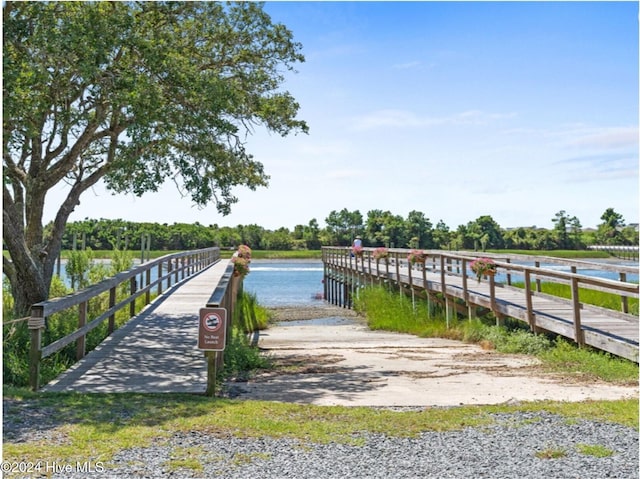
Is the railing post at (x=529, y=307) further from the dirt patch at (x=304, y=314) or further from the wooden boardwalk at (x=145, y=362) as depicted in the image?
the dirt patch at (x=304, y=314)

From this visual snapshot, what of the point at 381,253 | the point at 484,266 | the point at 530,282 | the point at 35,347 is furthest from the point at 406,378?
the point at 381,253

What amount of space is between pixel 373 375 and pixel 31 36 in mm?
7101

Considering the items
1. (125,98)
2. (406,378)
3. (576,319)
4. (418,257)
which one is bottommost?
(406,378)

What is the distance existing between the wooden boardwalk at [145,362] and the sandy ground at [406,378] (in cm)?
73

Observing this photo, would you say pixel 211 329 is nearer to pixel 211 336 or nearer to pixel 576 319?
pixel 211 336

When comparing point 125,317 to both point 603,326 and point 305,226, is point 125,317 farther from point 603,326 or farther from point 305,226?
point 305,226

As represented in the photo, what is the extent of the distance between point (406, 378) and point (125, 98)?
227 inches

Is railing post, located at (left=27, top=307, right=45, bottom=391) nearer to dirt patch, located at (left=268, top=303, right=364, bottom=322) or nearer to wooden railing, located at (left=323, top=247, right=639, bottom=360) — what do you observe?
wooden railing, located at (left=323, top=247, right=639, bottom=360)

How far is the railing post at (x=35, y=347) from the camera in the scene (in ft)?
20.8

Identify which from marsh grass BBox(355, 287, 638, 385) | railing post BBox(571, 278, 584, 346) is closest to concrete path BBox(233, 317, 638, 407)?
marsh grass BBox(355, 287, 638, 385)

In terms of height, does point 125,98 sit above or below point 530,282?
above

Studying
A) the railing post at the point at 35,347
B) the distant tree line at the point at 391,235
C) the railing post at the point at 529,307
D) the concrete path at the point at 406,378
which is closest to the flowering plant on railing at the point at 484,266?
the concrete path at the point at 406,378

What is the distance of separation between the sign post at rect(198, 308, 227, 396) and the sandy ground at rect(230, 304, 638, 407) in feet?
1.70

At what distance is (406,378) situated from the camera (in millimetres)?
7828
